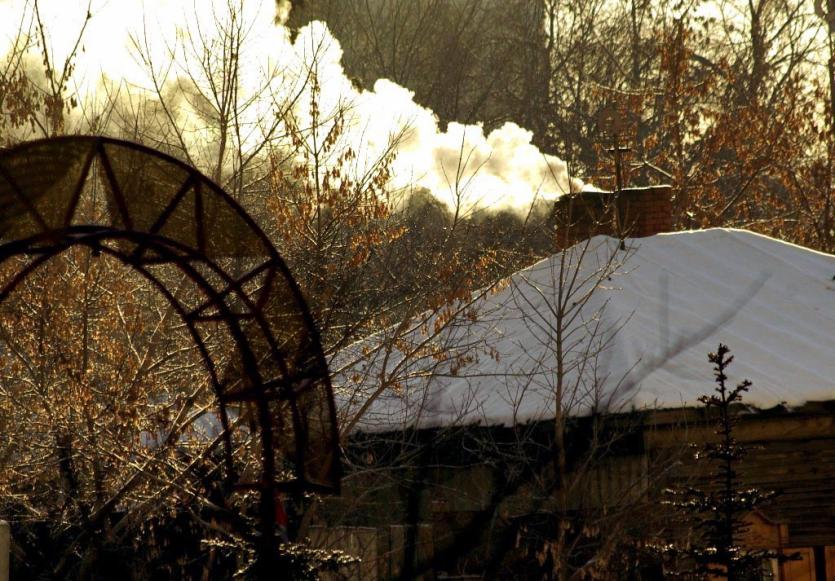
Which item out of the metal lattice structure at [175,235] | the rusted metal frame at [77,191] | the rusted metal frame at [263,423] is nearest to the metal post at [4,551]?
the metal lattice structure at [175,235]

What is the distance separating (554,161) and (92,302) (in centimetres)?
1085

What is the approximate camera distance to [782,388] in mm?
A: 13273

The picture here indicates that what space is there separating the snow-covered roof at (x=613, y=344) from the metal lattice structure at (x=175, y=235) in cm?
288

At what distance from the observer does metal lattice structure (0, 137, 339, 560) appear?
27.7 ft

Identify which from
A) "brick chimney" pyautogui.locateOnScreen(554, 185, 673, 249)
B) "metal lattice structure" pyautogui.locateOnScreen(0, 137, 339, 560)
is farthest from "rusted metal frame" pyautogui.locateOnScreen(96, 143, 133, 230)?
"brick chimney" pyautogui.locateOnScreen(554, 185, 673, 249)

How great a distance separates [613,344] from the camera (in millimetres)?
14180

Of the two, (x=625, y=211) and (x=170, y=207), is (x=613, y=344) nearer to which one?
(x=625, y=211)

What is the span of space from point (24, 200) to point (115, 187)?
656mm

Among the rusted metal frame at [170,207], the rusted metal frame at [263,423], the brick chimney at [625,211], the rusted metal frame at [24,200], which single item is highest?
the brick chimney at [625,211]

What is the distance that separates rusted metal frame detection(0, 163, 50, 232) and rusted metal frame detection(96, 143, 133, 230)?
56 centimetres

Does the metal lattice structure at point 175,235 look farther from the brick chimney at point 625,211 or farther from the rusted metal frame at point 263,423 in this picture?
the brick chimney at point 625,211

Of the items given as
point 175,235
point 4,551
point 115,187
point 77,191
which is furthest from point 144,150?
point 4,551

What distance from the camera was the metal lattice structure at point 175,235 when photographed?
8445 millimetres

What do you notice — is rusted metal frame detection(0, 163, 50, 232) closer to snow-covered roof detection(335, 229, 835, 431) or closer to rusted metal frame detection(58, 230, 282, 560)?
rusted metal frame detection(58, 230, 282, 560)
